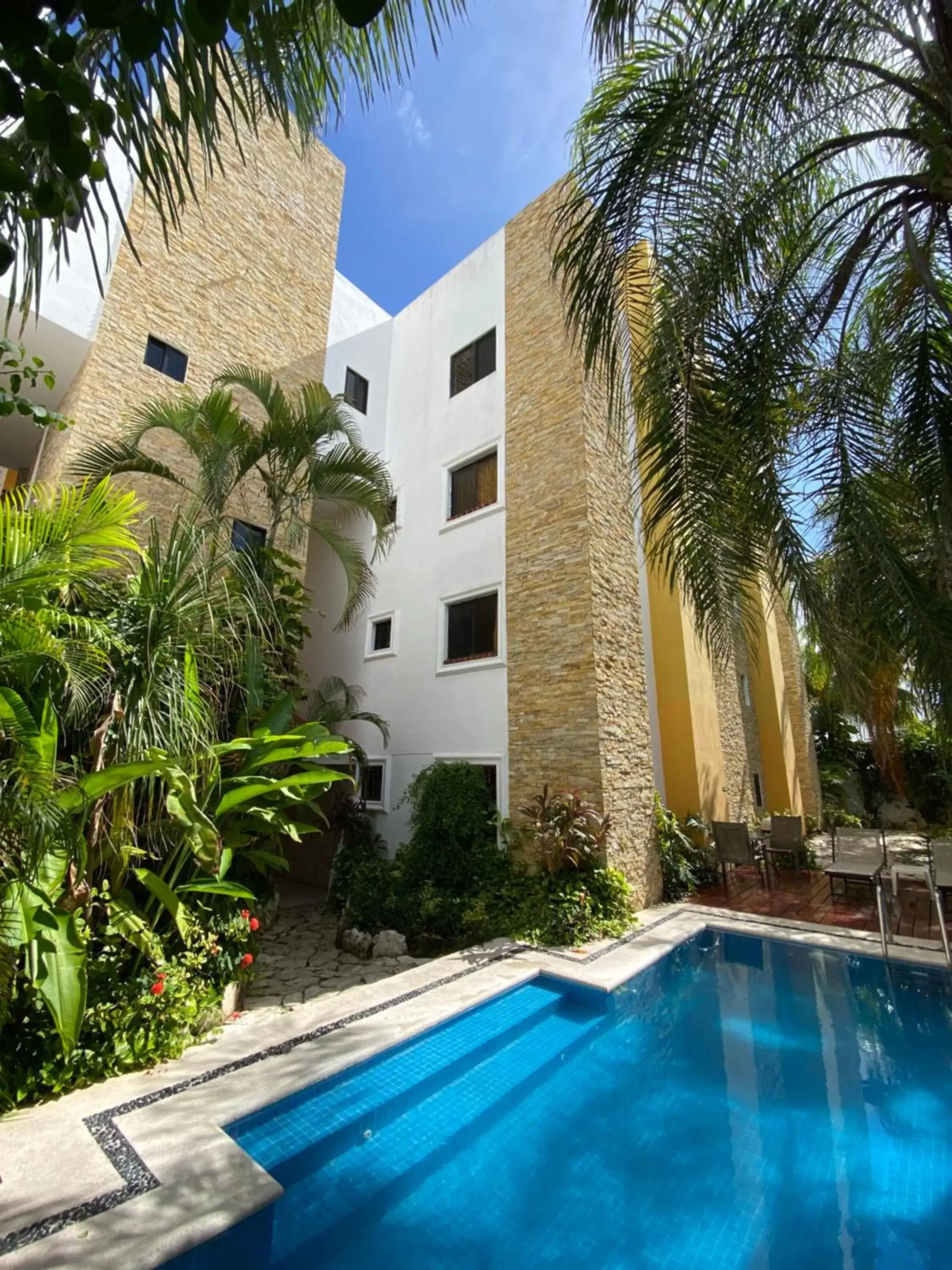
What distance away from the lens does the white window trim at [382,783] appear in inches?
448

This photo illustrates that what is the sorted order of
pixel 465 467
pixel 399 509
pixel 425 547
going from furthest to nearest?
pixel 399 509 → pixel 425 547 → pixel 465 467

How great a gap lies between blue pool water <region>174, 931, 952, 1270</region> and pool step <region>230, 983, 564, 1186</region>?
2 centimetres

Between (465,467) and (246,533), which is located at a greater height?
(465,467)

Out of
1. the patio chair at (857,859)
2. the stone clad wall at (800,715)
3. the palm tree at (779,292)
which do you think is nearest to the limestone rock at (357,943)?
the palm tree at (779,292)

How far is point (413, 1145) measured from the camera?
3.97m

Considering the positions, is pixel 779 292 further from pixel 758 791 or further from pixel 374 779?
pixel 758 791

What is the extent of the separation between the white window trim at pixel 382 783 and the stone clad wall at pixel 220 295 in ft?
18.0

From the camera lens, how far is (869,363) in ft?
16.9

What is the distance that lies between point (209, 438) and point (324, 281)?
8.35m

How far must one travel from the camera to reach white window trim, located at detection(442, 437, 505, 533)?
11.1m

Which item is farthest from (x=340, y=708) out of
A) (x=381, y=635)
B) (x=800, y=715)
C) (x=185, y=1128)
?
(x=800, y=715)

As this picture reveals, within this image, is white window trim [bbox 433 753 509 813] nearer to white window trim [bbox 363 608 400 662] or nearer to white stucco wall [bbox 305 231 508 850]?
white stucco wall [bbox 305 231 508 850]

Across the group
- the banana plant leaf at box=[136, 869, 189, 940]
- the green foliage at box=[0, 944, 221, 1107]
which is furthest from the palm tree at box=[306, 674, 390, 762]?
the green foliage at box=[0, 944, 221, 1107]

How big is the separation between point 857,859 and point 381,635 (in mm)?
10502
